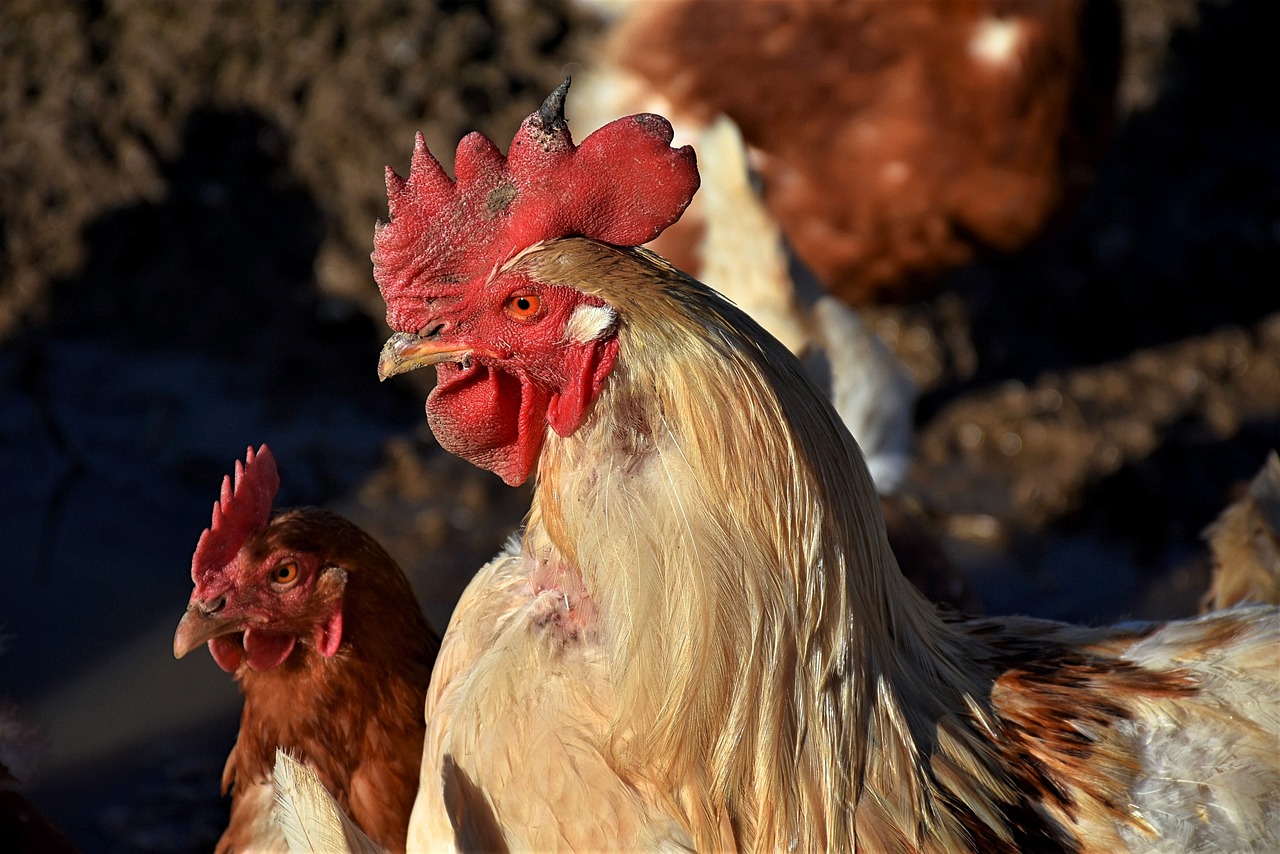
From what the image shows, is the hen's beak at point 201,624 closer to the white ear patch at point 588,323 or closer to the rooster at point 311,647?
the rooster at point 311,647

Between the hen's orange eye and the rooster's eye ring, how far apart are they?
40.7 inches

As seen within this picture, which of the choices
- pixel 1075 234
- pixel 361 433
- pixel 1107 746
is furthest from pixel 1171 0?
pixel 1107 746

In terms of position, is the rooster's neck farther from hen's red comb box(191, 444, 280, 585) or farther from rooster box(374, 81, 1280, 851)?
hen's red comb box(191, 444, 280, 585)

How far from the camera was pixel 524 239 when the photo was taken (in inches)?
82.8

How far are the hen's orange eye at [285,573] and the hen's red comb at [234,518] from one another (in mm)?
108

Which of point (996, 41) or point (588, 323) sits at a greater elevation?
point (996, 41)

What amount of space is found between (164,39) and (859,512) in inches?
209

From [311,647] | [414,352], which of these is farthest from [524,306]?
[311,647]

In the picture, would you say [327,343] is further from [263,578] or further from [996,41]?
[996,41]

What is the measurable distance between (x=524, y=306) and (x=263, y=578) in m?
1.11

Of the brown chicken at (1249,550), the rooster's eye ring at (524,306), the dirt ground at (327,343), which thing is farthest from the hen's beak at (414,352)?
the dirt ground at (327,343)

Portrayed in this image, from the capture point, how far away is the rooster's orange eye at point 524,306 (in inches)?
81.9

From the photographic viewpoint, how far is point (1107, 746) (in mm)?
2346

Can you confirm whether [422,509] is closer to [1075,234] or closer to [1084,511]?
[1084,511]
